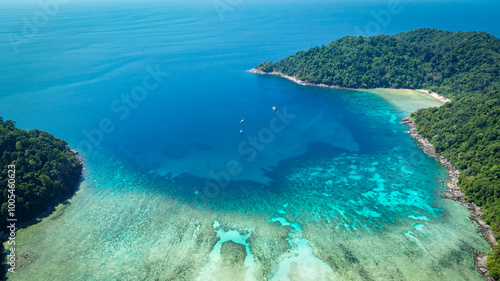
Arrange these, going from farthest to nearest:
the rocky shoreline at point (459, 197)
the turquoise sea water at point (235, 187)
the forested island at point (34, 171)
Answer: the forested island at point (34, 171) → the turquoise sea water at point (235, 187) → the rocky shoreline at point (459, 197)

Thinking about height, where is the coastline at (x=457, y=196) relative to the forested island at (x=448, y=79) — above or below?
below

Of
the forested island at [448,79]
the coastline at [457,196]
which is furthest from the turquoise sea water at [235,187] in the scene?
A: the forested island at [448,79]

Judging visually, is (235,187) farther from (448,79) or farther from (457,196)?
(448,79)

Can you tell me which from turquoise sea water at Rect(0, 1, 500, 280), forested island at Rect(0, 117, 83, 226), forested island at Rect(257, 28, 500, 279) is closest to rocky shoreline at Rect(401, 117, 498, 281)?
forested island at Rect(257, 28, 500, 279)

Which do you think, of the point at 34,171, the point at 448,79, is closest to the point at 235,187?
the point at 34,171

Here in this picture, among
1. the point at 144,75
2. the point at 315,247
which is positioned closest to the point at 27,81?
the point at 144,75

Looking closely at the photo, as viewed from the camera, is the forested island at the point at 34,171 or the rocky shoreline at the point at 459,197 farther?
the forested island at the point at 34,171

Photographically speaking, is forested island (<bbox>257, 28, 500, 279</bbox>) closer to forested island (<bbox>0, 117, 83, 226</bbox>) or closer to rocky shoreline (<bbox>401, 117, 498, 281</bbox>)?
rocky shoreline (<bbox>401, 117, 498, 281</bbox>)

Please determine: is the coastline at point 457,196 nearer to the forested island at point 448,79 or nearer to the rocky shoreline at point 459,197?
the rocky shoreline at point 459,197
